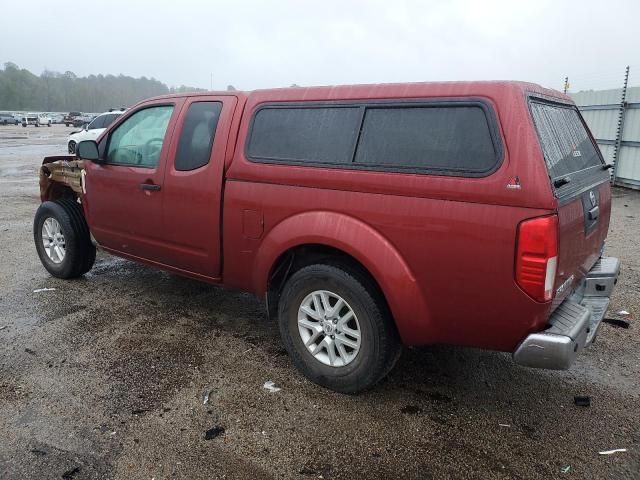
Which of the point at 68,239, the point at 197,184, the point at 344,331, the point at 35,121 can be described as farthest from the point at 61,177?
the point at 35,121

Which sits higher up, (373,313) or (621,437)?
(373,313)

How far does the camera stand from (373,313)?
3.03 meters

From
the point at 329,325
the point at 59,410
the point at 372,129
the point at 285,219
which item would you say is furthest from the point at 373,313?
the point at 59,410

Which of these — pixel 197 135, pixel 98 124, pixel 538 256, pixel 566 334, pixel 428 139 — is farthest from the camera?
pixel 98 124

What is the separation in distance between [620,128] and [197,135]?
11513 mm

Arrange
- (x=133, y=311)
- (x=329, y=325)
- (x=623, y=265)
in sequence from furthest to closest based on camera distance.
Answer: (x=623, y=265)
(x=133, y=311)
(x=329, y=325)

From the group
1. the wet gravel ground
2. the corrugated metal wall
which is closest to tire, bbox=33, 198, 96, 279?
the wet gravel ground

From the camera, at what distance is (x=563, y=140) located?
312 cm

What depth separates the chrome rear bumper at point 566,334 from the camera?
255 centimetres

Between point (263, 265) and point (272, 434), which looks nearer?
point (272, 434)

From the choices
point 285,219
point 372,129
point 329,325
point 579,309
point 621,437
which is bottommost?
point 621,437

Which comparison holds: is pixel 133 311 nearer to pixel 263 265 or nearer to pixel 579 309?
pixel 263 265

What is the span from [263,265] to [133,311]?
178 centimetres

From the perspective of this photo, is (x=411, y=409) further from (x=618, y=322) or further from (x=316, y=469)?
(x=618, y=322)
